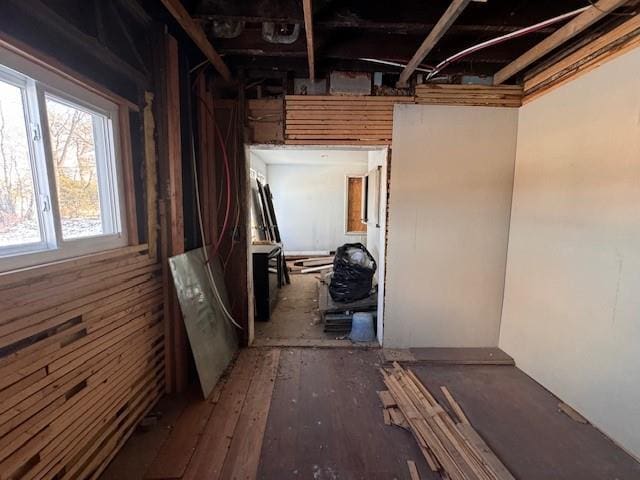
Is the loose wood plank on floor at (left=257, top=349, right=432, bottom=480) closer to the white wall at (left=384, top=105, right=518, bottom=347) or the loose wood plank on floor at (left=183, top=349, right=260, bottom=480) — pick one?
the loose wood plank on floor at (left=183, top=349, right=260, bottom=480)

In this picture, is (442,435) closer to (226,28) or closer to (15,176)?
(15,176)

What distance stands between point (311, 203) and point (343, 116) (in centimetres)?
441

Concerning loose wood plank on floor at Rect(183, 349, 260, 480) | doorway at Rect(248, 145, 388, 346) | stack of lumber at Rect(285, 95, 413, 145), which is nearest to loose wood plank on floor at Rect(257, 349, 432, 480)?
loose wood plank on floor at Rect(183, 349, 260, 480)

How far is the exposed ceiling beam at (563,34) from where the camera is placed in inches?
58.0

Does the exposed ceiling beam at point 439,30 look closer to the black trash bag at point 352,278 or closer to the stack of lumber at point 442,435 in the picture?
the black trash bag at point 352,278

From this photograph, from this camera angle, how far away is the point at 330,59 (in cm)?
224

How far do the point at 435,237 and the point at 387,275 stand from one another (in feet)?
1.85

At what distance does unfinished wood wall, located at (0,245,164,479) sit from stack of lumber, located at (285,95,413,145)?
162 cm

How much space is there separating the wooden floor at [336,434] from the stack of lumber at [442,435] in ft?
0.24

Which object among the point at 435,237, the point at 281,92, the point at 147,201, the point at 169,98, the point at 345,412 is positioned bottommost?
the point at 345,412

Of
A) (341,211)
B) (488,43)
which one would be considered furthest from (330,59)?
(341,211)

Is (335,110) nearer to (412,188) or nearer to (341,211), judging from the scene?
(412,188)

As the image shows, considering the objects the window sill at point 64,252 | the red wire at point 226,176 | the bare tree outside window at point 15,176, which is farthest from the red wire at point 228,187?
the bare tree outside window at point 15,176

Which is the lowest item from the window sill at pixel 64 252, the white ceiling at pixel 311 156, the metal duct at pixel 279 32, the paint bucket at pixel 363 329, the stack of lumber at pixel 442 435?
the stack of lumber at pixel 442 435
